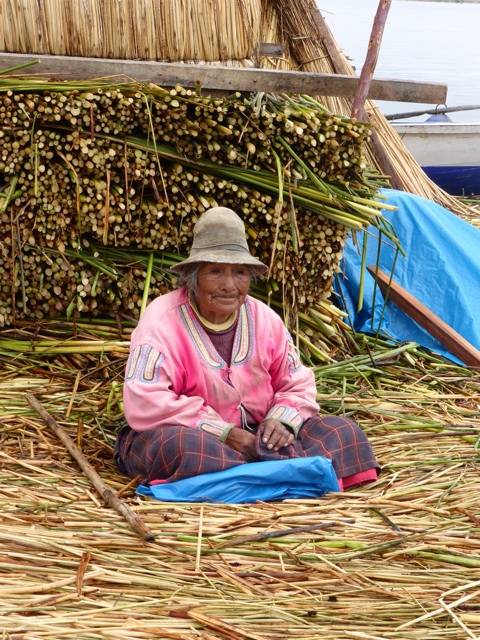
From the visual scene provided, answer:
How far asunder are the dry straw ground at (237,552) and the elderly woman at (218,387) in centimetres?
16

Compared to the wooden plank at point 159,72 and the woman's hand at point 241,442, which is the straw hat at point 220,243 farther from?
the wooden plank at point 159,72

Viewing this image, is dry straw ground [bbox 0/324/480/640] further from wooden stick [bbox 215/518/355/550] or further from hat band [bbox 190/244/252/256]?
hat band [bbox 190/244/252/256]

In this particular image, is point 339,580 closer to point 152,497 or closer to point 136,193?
point 152,497

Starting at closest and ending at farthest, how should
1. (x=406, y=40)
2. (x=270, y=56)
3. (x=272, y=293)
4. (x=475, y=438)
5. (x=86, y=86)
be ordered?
(x=475, y=438)
(x=86, y=86)
(x=272, y=293)
(x=270, y=56)
(x=406, y=40)

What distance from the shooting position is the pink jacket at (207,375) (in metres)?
3.44

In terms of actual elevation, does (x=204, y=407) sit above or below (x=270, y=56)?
below

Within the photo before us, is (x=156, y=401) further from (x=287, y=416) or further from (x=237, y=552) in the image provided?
(x=237, y=552)

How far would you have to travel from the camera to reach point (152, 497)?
3.34 meters

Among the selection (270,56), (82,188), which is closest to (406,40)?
(270,56)

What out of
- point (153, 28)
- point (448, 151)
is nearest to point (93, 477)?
point (153, 28)

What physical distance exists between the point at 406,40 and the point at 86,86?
35.2m

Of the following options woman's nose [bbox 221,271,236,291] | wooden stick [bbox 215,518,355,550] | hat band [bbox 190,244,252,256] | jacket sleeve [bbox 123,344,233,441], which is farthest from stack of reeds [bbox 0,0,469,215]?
wooden stick [bbox 215,518,355,550]

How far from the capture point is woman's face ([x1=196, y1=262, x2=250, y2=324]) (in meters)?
3.47

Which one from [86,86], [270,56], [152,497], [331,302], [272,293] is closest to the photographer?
[152,497]
